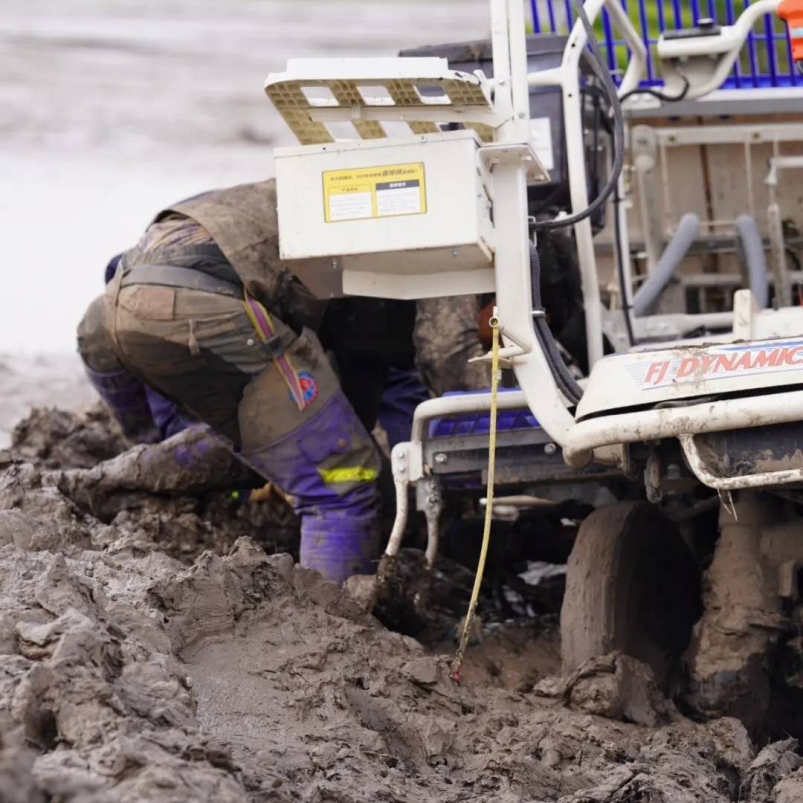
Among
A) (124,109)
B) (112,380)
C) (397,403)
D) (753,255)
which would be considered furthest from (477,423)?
(124,109)

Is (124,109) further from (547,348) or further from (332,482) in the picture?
(547,348)

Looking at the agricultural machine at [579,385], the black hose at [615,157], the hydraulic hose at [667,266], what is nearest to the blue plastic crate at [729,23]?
the hydraulic hose at [667,266]

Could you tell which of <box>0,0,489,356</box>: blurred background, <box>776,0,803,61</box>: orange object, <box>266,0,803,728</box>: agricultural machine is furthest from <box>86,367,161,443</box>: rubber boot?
<box>0,0,489,356</box>: blurred background

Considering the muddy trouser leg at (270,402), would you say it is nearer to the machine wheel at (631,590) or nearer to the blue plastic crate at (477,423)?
the blue plastic crate at (477,423)

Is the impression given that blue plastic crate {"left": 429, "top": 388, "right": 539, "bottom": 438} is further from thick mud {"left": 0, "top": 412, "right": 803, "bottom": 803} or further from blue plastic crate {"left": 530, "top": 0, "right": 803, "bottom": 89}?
blue plastic crate {"left": 530, "top": 0, "right": 803, "bottom": 89}

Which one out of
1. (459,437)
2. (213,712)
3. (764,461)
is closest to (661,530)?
(459,437)

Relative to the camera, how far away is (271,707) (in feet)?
8.81

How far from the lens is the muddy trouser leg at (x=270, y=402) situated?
4.06m

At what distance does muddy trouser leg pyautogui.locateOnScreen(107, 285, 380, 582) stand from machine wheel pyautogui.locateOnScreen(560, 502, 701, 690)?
856 mm

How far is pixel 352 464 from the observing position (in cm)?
425

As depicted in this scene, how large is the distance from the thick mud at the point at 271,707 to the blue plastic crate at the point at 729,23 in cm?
229

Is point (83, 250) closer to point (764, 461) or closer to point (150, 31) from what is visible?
point (150, 31)

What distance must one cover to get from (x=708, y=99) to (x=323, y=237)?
2404mm

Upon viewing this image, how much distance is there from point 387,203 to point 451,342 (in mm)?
915
